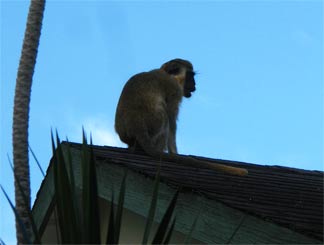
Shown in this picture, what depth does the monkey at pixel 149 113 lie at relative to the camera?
8.41 m

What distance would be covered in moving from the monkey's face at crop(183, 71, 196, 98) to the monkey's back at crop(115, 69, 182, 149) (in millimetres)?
795

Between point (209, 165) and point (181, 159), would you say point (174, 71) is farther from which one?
point (209, 165)

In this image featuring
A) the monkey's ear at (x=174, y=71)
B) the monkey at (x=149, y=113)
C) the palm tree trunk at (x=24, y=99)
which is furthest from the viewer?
the monkey's ear at (x=174, y=71)

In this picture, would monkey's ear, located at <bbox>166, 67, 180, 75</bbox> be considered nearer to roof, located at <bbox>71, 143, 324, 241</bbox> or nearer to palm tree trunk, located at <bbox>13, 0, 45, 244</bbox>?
palm tree trunk, located at <bbox>13, 0, 45, 244</bbox>

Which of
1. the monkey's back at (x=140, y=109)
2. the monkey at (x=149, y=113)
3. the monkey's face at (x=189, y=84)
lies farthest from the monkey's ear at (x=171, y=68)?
the monkey's back at (x=140, y=109)

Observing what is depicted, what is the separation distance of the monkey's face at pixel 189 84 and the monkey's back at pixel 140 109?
0.79 m

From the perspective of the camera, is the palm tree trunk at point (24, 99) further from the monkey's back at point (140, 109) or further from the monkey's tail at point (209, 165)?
the monkey's tail at point (209, 165)

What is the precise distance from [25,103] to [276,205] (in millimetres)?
3525

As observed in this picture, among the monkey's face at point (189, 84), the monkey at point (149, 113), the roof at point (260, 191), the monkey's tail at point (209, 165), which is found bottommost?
the roof at point (260, 191)

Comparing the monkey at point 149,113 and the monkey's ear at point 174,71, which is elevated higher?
the monkey's ear at point 174,71

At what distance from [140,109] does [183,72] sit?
197 cm

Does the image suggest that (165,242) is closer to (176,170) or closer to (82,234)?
(82,234)

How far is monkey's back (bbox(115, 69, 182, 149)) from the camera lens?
8.46 metres

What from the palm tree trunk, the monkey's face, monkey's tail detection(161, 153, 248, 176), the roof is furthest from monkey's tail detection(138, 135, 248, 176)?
the monkey's face
